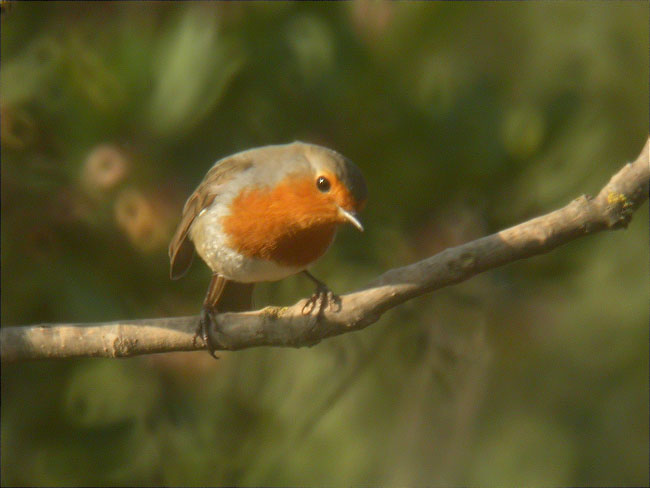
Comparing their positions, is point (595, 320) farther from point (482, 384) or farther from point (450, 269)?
point (450, 269)

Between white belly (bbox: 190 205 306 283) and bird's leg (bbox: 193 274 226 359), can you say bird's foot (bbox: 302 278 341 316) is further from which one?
bird's leg (bbox: 193 274 226 359)

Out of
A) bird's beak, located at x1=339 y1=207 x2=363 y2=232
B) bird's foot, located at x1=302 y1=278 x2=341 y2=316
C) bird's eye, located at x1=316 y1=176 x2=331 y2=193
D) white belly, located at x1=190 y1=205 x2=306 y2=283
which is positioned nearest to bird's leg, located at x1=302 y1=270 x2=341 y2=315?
bird's foot, located at x1=302 y1=278 x2=341 y2=316

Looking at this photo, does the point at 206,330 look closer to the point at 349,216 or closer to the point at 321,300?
the point at 321,300

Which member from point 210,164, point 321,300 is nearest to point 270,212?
point 321,300

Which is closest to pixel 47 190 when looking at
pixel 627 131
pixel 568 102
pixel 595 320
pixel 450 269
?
pixel 450 269

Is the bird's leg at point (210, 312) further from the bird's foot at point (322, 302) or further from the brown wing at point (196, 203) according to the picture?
the bird's foot at point (322, 302)

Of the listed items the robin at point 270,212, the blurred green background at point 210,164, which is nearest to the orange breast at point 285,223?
the robin at point 270,212
